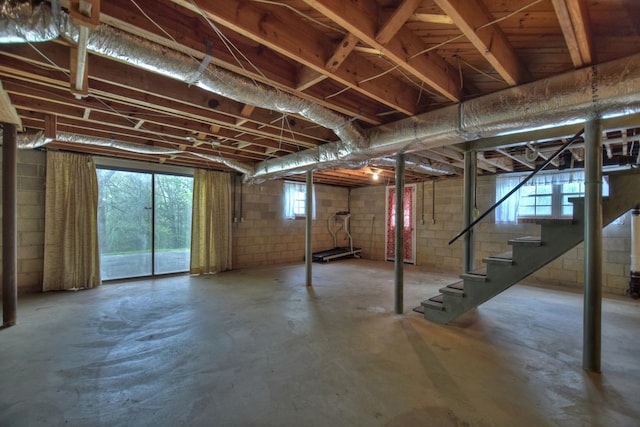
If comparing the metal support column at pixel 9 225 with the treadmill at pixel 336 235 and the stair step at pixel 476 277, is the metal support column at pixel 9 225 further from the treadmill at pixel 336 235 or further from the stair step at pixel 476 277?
the treadmill at pixel 336 235

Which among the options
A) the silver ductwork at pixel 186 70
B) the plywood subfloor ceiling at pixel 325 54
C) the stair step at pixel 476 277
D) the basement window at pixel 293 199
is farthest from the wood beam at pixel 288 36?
the basement window at pixel 293 199

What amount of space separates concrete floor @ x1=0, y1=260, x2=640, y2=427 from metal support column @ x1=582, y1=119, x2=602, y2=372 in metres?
0.20

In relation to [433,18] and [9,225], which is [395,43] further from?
[9,225]

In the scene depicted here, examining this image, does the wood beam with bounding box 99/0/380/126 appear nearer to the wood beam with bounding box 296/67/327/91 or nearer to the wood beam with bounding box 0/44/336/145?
the wood beam with bounding box 296/67/327/91

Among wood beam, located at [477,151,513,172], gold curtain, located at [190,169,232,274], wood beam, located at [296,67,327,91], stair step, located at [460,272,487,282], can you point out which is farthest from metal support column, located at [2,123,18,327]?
wood beam, located at [477,151,513,172]

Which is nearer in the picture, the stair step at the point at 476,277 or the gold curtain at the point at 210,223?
the stair step at the point at 476,277

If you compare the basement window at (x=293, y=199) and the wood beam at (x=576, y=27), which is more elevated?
the wood beam at (x=576, y=27)

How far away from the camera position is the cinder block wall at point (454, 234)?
4.45m

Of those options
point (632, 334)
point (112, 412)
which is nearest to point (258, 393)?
point (112, 412)

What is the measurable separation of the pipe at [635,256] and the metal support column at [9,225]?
787cm

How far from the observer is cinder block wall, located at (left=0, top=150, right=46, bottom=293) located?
4.05 meters

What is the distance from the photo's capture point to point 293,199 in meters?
7.05

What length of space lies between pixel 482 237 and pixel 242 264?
5.15m

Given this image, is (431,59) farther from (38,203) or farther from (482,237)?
(38,203)
